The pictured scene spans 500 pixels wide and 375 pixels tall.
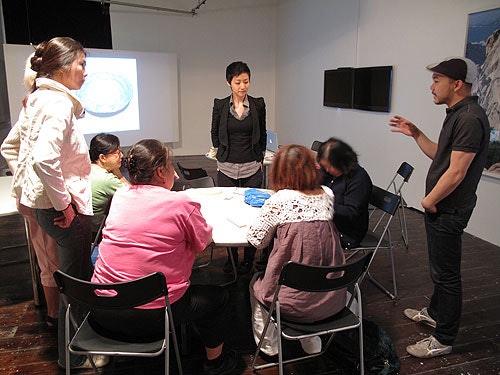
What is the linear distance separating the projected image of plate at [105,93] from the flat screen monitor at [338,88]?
338cm

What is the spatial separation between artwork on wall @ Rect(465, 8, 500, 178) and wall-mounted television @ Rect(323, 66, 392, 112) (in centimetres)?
124

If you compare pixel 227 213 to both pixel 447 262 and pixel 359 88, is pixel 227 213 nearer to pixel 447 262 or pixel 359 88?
pixel 447 262

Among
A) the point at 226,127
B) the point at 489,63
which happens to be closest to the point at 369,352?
the point at 226,127

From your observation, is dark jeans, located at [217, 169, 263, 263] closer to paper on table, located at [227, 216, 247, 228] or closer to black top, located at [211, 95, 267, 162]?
black top, located at [211, 95, 267, 162]

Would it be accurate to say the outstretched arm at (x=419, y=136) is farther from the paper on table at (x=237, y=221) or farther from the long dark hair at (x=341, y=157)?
the paper on table at (x=237, y=221)

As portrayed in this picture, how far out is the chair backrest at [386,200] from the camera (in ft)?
8.38

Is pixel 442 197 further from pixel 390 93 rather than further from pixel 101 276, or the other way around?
pixel 390 93

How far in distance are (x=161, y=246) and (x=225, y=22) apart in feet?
23.9

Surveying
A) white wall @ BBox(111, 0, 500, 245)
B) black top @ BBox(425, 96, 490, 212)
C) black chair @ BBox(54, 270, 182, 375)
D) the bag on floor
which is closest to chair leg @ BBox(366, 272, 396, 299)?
the bag on floor

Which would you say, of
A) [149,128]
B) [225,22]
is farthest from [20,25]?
[225,22]

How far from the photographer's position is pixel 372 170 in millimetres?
5582

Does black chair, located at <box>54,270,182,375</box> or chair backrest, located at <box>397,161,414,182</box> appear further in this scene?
chair backrest, located at <box>397,161,414,182</box>

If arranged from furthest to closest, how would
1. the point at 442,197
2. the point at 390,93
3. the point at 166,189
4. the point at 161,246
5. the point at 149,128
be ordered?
the point at 149,128
the point at 390,93
the point at 442,197
the point at 166,189
the point at 161,246

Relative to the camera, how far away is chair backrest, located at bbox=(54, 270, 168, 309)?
1438 mm
